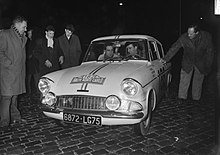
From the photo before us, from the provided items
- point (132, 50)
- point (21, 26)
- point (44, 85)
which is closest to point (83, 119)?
point (44, 85)

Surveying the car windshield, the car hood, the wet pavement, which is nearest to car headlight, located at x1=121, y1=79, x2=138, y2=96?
the car hood

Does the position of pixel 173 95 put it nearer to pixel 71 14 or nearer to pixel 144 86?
pixel 144 86

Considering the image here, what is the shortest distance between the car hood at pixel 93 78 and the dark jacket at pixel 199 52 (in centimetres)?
200

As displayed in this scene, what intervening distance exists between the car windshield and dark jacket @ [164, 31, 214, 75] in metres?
1.30

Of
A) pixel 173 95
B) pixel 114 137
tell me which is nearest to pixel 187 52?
pixel 173 95

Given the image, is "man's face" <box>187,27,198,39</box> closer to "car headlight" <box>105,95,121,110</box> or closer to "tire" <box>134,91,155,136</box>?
"tire" <box>134,91,155,136</box>

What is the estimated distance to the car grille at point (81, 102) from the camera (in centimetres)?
359

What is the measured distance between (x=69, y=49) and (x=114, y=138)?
10.0 feet

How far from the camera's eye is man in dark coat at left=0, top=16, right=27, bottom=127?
4215mm

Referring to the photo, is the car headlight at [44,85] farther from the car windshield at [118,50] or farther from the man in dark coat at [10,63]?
the car windshield at [118,50]

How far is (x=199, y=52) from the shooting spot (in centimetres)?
580

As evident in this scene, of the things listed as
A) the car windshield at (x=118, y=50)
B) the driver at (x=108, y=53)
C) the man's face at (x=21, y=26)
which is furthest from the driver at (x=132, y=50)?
the man's face at (x=21, y=26)

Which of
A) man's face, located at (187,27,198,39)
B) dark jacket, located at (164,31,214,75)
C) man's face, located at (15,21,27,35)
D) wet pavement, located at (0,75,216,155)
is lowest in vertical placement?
wet pavement, located at (0,75,216,155)

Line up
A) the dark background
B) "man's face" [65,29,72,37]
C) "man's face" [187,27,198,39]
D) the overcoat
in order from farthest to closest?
the dark background → "man's face" [65,29,72,37] → "man's face" [187,27,198,39] → the overcoat
